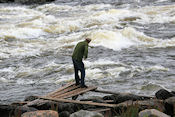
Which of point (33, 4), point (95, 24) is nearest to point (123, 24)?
point (95, 24)

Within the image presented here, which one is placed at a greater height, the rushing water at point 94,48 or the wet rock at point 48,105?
the wet rock at point 48,105

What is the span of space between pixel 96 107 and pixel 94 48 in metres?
10.3

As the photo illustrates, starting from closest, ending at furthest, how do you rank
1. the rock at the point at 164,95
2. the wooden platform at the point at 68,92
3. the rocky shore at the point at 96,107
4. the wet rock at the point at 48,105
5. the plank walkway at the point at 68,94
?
1. the rocky shore at the point at 96,107
2. the wet rock at the point at 48,105
3. the plank walkway at the point at 68,94
4. the rock at the point at 164,95
5. the wooden platform at the point at 68,92

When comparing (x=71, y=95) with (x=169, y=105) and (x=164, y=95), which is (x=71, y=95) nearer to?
(x=164, y=95)

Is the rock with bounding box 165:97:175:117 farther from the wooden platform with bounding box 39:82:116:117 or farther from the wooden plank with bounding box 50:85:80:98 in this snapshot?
the wooden plank with bounding box 50:85:80:98

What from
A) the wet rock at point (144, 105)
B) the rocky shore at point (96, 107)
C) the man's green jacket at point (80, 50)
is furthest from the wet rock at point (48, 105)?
the man's green jacket at point (80, 50)

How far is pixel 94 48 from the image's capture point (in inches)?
806

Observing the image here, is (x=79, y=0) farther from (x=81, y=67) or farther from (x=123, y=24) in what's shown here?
(x=81, y=67)

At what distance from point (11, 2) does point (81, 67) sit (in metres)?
33.7

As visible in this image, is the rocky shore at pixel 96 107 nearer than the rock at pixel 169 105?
Yes

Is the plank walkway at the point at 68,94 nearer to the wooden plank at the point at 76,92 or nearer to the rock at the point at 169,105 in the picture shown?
the wooden plank at the point at 76,92

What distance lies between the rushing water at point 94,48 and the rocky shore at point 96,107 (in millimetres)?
2494

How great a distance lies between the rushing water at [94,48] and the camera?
14.6m

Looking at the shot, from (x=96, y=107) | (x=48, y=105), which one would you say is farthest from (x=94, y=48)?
(x=48, y=105)
